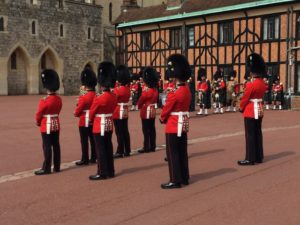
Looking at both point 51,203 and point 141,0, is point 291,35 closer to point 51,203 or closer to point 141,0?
point 51,203

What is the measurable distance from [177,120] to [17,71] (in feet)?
100

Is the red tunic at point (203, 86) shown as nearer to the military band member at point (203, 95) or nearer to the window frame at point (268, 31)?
the military band member at point (203, 95)

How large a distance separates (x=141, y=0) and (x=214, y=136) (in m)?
37.5

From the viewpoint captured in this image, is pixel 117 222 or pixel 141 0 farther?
pixel 141 0

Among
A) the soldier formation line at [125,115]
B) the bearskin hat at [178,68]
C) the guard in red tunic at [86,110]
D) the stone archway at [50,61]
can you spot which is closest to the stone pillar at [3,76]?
the stone archway at [50,61]

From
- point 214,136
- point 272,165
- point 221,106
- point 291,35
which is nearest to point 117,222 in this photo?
point 272,165

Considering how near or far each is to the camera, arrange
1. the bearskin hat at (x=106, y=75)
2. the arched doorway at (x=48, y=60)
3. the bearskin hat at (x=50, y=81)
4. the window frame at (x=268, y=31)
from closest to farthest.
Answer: the bearskin hat at (x=106, y=75)
the bearskin hat at (x=50, y=81)
the window frame at (x=268, y=31)
the arched doorway at (x=48, y=60)

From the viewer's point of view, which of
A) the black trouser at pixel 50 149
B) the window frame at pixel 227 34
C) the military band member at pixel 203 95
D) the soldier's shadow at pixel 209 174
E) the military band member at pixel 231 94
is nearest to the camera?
the soldier's shadow at pixel 209 174

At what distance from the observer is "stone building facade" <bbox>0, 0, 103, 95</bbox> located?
3347 centimetres

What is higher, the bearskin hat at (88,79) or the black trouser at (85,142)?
the bearskin hat at (88,79)

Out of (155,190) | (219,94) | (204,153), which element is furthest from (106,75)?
(219,94)

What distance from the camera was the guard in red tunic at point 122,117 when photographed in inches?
354

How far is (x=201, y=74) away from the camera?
16656mm

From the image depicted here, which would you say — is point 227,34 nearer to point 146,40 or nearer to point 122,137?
point 146,40
